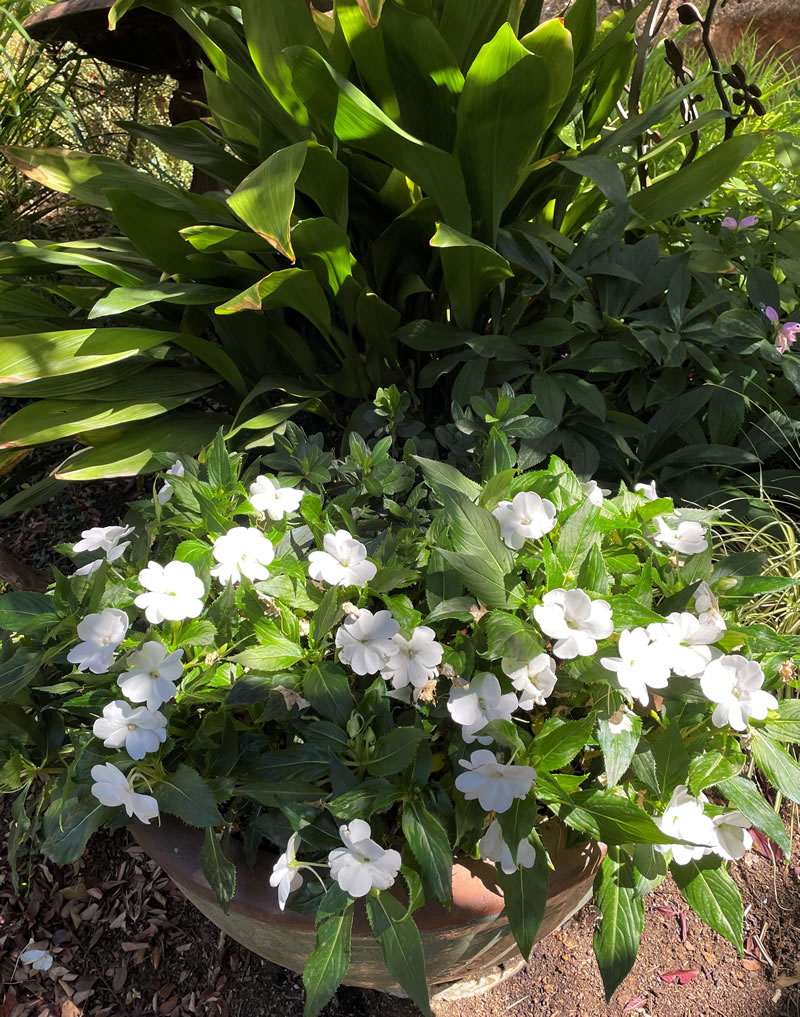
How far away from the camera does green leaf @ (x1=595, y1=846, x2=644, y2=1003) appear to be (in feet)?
2.59

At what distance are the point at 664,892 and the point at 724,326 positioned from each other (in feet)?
3.71

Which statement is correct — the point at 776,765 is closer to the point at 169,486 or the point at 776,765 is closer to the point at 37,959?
the point at 169,486

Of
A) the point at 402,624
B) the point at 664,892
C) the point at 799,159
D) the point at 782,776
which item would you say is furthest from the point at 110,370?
the point at 799,159

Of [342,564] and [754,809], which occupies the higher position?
[342,564]

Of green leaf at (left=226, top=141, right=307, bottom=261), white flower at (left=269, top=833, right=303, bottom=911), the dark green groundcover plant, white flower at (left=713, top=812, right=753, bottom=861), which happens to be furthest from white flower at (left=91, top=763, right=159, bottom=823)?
green leaf at (left=226, top=141, right=307, bottom=261)

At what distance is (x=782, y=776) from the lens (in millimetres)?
816

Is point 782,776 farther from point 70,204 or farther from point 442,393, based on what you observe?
point 70,204

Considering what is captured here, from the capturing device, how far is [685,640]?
2.54 feet

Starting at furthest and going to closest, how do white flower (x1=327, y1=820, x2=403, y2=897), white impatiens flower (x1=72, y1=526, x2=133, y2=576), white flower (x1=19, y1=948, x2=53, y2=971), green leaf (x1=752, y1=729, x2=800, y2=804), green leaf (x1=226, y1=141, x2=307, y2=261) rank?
white flower (x1=19, y1=948, x2=53, y2=971)
green leaf (x1=226, y1=141, x2=307, y2=261)
white impatiens flower (x1=72, y1=526, x2=133, y2=576)
green leaf (x1=752, y1=729, x2=800, y2=804)
white flower (x1=327, y1=820, x2=403, y2=897)

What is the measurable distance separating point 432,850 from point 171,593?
385 millimetres

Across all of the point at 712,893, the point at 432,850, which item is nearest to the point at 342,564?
the point at 432,850

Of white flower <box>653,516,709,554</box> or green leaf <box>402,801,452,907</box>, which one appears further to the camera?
white flower <box>653,516,709,554</box>

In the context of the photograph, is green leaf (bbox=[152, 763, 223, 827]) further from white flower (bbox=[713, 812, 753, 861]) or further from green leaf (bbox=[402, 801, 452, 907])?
white flower (bbox=[713, 812, 753, 861])

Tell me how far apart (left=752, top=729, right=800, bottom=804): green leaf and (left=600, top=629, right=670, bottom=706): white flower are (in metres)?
0.19
